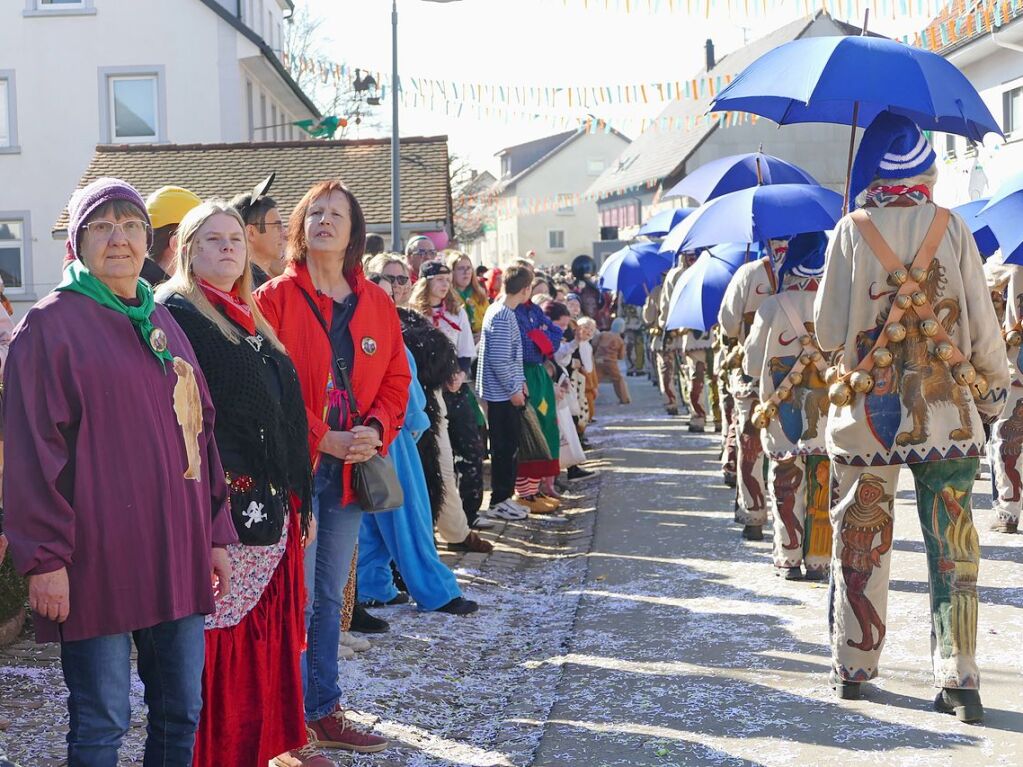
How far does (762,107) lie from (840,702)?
335cm

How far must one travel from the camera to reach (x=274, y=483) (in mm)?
4250

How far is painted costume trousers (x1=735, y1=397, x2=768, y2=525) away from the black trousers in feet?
5.94

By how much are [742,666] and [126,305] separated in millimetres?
3525

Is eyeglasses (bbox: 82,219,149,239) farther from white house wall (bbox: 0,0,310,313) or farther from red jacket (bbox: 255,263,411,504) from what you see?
white house wall (bbox: 0,0,310,313)

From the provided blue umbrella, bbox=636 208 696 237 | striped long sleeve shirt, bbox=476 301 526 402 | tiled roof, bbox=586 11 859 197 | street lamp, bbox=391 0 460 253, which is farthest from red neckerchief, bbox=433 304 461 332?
tiled roof, bbox=586 11 859 197

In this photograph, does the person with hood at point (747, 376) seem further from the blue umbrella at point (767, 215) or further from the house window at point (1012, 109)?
the house window at point (1012, 109)

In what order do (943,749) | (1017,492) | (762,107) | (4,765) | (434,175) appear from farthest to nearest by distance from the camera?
(434,175) → (1017,492) → (762,107) → (943,749) → (4,765)

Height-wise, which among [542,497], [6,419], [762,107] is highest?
[762,107]

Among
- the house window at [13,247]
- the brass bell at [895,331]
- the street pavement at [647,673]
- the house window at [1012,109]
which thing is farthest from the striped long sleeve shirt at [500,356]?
the house window at [13,247]

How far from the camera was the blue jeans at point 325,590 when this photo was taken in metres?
4.98

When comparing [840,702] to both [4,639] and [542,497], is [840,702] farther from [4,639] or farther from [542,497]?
[542,497]

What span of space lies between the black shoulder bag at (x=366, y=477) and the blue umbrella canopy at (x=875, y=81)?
2454 mm

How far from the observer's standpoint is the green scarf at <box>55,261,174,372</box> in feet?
11.9

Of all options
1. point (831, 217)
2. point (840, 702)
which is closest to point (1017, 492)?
point (831, 217)
